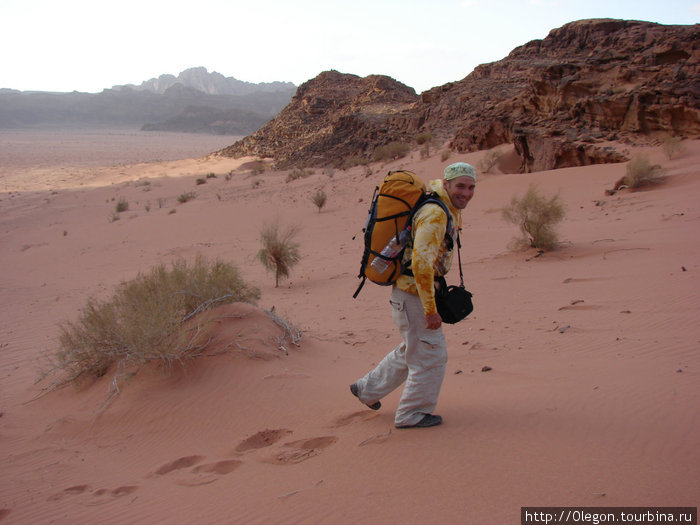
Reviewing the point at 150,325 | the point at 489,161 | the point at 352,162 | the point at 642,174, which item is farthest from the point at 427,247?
the point at 352,162

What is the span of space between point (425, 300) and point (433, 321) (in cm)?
14

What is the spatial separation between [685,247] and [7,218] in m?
24.4

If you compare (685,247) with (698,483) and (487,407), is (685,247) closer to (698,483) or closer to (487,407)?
(487,407)

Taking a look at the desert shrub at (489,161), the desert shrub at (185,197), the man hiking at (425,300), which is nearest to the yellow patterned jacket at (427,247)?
the man hiking at (425,300)

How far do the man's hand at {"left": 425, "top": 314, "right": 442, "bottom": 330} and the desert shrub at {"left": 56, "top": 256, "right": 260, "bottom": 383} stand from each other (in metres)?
2.63

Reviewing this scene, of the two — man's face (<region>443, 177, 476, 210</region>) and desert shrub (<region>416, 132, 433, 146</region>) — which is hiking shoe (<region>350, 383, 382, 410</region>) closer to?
man's face (<region>443, 177, 476, 210</region>)

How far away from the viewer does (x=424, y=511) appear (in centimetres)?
247

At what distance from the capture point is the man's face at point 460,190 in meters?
3.12

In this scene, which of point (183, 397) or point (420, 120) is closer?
point (183, 397)

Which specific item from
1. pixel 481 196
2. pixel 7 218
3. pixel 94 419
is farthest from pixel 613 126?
pixel 7 218

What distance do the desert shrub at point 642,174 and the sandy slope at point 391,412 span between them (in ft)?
8.91

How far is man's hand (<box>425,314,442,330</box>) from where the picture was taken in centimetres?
304

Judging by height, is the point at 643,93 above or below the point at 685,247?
above

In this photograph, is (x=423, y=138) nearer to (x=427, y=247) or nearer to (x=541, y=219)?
(x=541, y=219)
